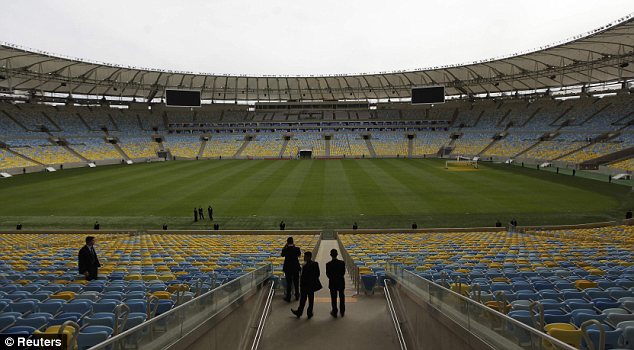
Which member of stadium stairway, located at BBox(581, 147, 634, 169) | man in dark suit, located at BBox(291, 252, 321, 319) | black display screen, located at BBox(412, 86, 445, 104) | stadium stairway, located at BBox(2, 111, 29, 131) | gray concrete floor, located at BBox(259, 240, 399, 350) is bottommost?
gray concrete floor, located at BBox(259, 240, 399, 350)

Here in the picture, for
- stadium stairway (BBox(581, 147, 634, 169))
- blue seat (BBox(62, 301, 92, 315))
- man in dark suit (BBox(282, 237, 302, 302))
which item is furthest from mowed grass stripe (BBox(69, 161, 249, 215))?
stadium stairway (BBox(581, 147, 634, 169))

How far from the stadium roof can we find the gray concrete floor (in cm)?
4237

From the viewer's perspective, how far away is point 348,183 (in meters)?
40.6

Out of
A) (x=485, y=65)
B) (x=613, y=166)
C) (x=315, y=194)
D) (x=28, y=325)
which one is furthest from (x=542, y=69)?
(x=28, y=325)

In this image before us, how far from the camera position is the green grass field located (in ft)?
82.6

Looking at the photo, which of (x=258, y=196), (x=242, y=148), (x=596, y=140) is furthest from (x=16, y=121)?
(x=596, y=140)

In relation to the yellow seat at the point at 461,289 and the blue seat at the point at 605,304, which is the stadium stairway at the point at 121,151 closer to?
the yellow seat at the point at 461,289

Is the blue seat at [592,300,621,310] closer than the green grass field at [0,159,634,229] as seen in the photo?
Yes

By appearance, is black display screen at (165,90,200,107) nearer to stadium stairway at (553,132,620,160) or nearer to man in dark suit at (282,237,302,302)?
stadium stairway at (553,132,620,160)

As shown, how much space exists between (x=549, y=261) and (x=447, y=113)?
281 feet

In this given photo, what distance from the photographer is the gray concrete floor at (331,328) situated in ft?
22.7

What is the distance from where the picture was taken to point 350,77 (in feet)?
264

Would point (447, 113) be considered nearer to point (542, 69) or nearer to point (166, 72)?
point (542, 69)

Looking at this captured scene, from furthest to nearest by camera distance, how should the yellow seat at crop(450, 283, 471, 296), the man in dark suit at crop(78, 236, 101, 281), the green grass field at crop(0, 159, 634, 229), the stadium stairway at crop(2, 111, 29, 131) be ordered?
the stadium stairway at crop(2, 111, 29, 131) → the green grass field at crop(0, 159, 634, 229) → the man in dark suit at crop(78, 236, 101, 281) → the yellow seat at crop(450, 283, 471, 296)
